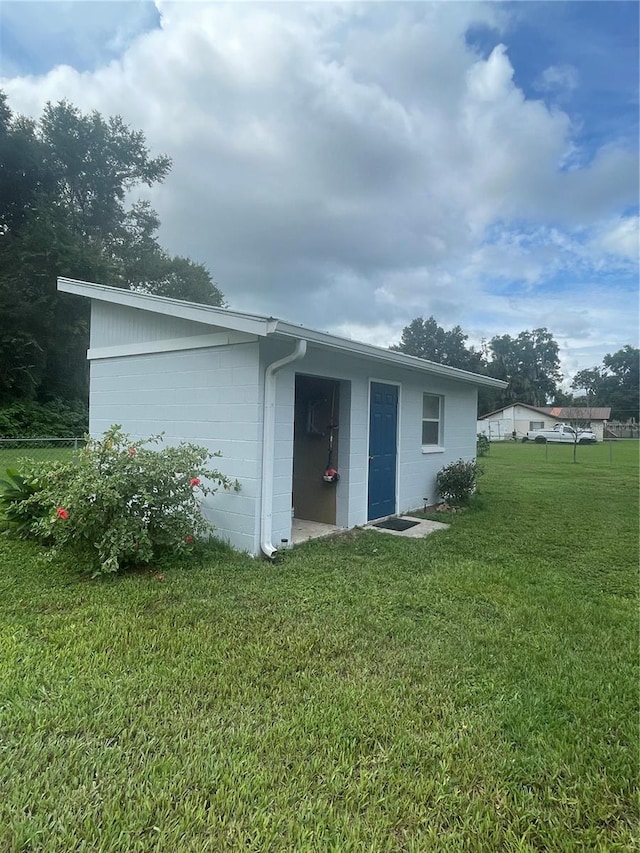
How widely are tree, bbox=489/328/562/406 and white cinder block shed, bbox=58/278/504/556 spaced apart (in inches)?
2202

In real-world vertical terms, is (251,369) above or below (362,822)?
above

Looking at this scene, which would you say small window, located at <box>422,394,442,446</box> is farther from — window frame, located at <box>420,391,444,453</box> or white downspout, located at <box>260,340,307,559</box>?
white downspout, located at <box>260,340,307,559</box>

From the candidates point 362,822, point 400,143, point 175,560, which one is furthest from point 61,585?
point 400,143

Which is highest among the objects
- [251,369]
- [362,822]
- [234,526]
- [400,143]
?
[400,143]

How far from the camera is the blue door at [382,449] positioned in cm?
702

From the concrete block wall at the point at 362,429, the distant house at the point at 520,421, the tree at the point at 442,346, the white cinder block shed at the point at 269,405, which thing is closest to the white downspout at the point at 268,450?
the white cinder block shed at the point at 269,405

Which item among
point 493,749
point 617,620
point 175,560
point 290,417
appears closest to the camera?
point 493,749

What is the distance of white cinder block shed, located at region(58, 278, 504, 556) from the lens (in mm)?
5215

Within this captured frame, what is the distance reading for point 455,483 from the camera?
858cm

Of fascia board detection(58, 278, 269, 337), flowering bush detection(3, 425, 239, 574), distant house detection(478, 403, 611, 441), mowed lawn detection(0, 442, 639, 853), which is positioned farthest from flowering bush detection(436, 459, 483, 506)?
distant house detection(478, 403, 611, 441)

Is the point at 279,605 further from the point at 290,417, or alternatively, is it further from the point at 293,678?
the point at 290,417

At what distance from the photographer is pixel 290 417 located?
5543 millimetres

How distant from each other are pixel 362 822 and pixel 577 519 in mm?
7116

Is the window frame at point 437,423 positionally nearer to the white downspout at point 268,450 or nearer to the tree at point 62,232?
the white downspout at point 268,450
